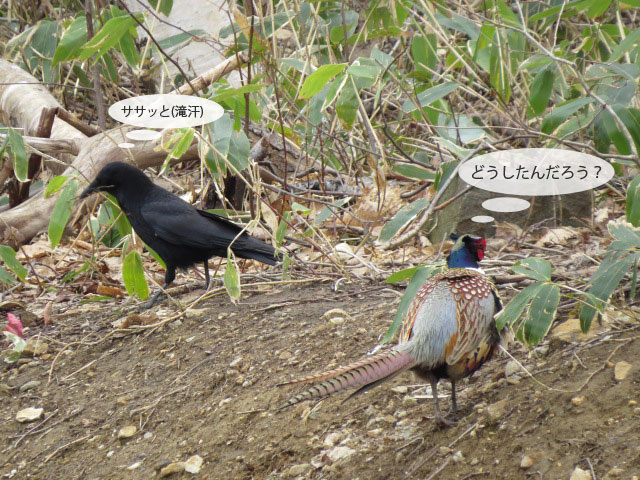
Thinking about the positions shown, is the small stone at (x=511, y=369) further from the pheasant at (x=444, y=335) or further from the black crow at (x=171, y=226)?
the black crow at (x=171, y=226)

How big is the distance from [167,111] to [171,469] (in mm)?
1647

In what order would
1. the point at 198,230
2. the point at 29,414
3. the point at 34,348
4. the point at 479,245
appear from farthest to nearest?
the point at 198,230
the point at 34,348
the point at 29,414
the point at 479,245

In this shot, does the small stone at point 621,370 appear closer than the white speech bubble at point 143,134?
Yes

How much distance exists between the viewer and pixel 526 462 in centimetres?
212

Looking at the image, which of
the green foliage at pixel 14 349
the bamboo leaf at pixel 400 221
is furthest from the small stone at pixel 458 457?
the green foliage at pixel 14 349

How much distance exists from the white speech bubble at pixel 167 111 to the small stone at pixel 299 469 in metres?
1.51

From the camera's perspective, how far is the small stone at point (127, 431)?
3.01 meters

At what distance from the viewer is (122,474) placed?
9.07 ft

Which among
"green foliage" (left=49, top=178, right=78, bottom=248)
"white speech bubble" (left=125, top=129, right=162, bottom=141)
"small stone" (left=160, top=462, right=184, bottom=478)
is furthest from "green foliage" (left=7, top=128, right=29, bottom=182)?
"small stone" (left=160, top=462, right=184, bottom=478)

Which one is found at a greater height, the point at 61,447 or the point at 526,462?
the point at 526,462

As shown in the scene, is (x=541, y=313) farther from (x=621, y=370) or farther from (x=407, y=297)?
(x=407, y=297)

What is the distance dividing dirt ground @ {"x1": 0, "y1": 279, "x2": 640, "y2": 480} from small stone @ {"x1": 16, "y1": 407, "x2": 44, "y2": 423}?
4 centimetres

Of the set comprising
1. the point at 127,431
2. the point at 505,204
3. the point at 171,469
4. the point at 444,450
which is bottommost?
the point at 127,431

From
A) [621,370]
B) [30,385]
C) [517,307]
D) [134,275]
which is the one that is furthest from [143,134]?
[621,370]
